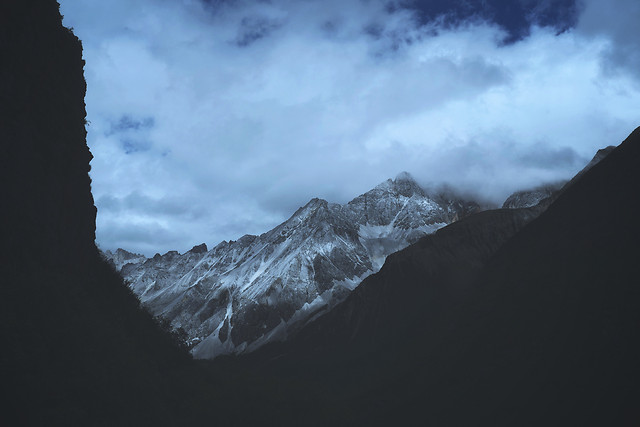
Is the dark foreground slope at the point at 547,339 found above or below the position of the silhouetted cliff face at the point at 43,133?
below

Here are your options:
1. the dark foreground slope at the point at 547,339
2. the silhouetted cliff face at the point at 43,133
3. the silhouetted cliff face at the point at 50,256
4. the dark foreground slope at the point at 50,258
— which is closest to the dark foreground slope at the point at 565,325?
the dark foreground slope at the point at 547,339

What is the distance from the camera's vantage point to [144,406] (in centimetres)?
5462

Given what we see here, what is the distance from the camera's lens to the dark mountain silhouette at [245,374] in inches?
1639

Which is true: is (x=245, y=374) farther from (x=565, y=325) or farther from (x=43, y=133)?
(x=43, y=133)

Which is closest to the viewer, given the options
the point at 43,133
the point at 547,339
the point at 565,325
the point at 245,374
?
the point at 43,133

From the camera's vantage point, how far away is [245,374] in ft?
585

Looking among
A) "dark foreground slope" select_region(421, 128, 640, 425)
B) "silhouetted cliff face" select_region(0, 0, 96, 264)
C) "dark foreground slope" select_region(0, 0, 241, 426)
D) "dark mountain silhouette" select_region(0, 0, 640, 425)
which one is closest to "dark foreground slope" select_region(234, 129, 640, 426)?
"dark foreground slope" select_region(421, 128, 640, 425)

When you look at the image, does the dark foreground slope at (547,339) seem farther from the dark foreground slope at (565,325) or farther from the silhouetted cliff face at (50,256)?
the silhouetted cliff face at (50,256)

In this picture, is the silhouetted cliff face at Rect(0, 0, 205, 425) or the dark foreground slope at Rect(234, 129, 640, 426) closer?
the silhouetted cliff face at Rect(0, 0, 205, 425)

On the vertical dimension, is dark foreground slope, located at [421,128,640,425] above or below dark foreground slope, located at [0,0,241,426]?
below

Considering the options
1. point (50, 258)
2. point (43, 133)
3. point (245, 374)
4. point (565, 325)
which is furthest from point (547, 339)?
point (245, 374)

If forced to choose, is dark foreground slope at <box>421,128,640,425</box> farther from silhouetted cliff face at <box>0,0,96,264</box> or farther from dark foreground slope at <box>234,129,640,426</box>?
silhouetted cliff face at <box>0,0,96,264</box>

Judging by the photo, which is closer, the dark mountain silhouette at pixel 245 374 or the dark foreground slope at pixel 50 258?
the dark foreground slope at pixel 50 258

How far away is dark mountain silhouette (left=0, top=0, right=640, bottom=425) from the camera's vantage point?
4162cm
